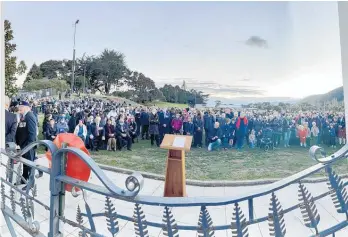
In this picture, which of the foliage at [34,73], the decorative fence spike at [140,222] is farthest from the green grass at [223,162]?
the decorative fence spike at [140,222]

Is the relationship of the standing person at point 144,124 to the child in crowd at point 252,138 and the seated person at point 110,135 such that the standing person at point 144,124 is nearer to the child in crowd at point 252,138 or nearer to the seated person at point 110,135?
the seated person at point 110,135

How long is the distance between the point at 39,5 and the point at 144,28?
0.75 meters

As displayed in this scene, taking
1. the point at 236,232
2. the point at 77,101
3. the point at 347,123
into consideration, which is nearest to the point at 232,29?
the point at 347,123

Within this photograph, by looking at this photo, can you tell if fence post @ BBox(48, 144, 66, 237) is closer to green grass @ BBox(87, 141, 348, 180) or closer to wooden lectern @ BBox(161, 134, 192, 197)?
wooden lectern @ BBox(161, 134, 192, 197)

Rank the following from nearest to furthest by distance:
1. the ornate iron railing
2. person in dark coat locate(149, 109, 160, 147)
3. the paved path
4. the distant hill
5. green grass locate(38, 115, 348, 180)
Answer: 1. the ornate iron railing
2. the paved path
3. the distant hill
4. green grass locate(38, 115, 348, 180)
5. person in dark coat locate(149, 109, 160, 147)

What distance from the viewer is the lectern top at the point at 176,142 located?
6.61 feet

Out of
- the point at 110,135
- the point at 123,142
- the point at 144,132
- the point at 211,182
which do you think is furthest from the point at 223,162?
the point at 110,135

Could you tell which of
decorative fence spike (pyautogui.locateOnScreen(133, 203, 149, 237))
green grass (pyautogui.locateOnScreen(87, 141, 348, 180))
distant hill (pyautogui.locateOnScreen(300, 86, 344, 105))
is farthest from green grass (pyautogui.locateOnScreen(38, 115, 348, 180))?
decorative fence spike (pyautogui.locateOnScreen(133, 203, 149, 237))

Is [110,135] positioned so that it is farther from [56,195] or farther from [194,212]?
[56,195]

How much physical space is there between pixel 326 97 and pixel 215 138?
0.81m

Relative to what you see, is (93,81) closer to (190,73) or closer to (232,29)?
(190,73)

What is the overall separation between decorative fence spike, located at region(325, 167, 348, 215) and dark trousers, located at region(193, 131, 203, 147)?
1.46m

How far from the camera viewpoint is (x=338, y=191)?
2.15 ft

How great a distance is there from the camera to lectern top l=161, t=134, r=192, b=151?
6.61 ft
